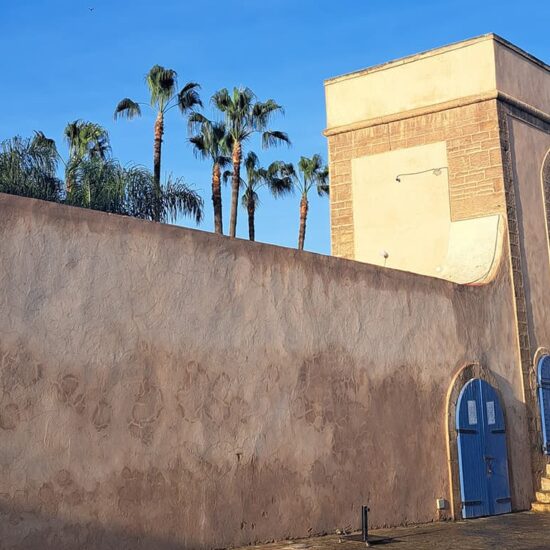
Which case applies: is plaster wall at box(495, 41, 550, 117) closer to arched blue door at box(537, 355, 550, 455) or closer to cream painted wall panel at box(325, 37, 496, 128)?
cream painted wall panel at box(325, 37, 496, 128)

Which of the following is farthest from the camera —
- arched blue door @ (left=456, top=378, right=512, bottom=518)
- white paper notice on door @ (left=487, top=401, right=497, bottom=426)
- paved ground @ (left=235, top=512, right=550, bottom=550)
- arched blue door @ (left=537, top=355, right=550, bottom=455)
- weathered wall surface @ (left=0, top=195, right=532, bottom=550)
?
arched blue door @ (left=537, top=355, right=550, bottom=455)

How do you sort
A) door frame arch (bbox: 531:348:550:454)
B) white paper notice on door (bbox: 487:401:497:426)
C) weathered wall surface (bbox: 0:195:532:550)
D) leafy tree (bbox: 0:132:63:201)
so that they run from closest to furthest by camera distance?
weathered wall surface (bbox: 0:195:532:550), white paper notice on door (bbox: 487:401:497:426), door frame arch (bbox: 531:348:550:454), leafy tree (bbox: 0:132:63:201)

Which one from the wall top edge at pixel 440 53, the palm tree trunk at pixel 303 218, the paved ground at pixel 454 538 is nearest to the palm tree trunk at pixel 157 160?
the palm tree trunk at pixel 303 218

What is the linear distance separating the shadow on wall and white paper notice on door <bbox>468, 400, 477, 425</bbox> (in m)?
6.00

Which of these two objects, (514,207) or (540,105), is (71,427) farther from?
(540,105)

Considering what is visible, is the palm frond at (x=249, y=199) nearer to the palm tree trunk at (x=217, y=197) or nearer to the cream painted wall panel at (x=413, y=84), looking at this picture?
the palm tree trunk at (x=217, y=197)

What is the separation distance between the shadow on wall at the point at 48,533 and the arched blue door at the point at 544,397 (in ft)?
27.6

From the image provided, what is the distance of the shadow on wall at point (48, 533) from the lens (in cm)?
713

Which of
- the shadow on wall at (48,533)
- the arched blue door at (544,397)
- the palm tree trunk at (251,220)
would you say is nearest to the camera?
the shadow on wall at (48,533)

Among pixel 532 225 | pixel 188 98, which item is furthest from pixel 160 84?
pixel 532 225

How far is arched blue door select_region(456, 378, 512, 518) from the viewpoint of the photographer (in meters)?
12.2

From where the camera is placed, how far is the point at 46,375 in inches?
299

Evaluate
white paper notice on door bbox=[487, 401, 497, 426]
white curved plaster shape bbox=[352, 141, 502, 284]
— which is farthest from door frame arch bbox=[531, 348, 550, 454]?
white curved plaster shape bbox=[352, 141, 502, 284]

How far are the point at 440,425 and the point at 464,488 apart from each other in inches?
38.0
